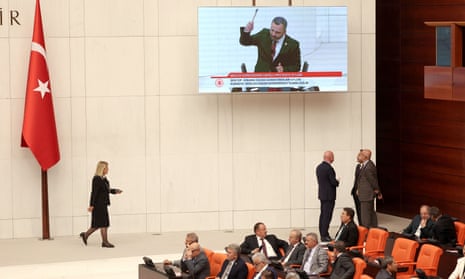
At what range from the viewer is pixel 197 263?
14.6 m

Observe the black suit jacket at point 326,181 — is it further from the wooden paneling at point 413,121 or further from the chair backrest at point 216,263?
the chair backrest at point 216,263

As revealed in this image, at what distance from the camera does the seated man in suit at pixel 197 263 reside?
14555 mm

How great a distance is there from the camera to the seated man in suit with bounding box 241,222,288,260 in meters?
16.0

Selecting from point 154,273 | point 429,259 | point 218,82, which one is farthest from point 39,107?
point 429,259

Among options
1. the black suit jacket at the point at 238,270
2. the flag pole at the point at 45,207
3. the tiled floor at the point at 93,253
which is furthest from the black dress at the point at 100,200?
the black suit jacket at the point at 238,270

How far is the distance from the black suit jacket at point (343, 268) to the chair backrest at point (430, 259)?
3.90 ft

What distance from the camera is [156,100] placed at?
20703 mm

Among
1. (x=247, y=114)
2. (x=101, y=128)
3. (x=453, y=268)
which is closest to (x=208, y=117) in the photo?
(x=247, y=114)

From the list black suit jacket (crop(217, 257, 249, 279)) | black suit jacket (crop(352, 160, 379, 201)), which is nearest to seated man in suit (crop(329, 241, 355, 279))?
black suit jacket (crop(217, 257, 249, 279))

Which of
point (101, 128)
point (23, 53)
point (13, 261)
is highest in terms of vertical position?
point (23, 53)

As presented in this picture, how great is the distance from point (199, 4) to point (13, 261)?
19.7ft

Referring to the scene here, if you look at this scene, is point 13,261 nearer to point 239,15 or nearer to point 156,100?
point 156,100

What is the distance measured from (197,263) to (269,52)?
6.72 m

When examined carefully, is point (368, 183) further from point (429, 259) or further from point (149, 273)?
point (149, 273)
